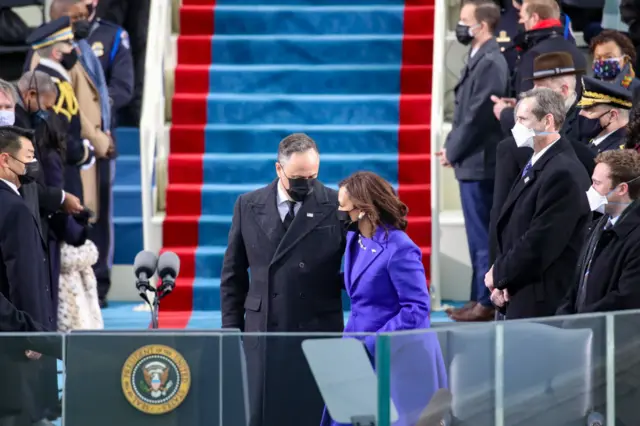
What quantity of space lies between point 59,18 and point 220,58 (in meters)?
2.18

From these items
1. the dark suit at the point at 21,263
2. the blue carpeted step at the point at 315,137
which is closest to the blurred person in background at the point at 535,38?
the blue carpeted step at the point at 315,137

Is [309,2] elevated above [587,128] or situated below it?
above

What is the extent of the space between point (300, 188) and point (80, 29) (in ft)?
14.8

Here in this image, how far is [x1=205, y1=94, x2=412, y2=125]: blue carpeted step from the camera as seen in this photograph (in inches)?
481

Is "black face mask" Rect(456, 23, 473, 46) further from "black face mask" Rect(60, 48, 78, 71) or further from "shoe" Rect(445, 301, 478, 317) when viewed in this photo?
"black face mask" Rect(60, 48, 78, 71)

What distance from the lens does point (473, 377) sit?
5.75 meters

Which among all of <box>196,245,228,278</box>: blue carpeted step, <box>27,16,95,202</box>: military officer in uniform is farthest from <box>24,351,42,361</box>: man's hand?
<box>196,245,228,278</box>: blue carpeted step

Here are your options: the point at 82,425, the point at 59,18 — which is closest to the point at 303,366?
the point at 82,425

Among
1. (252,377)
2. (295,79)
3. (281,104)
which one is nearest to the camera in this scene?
(252,377)

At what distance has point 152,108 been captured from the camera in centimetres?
1157

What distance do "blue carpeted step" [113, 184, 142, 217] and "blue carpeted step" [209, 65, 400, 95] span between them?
1106mm

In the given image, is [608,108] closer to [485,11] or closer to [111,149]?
[485,11]

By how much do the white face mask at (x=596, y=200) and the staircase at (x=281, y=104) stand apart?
4208 mm

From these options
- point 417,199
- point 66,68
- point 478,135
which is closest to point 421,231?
point 417,199
